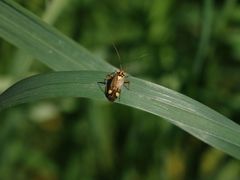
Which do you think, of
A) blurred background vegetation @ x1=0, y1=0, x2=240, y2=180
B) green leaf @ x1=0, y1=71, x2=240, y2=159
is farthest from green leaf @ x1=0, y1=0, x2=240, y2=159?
blurred background vegetation @ x1=0, y1=0, x2=240, y2=180

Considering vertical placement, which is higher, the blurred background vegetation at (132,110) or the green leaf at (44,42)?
the blurred background vegetation at (132,110)

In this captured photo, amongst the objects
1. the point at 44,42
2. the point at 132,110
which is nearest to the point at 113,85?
the point at 44,42

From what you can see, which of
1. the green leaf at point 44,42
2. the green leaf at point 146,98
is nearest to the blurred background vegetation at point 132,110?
the green leaf at point 44,42

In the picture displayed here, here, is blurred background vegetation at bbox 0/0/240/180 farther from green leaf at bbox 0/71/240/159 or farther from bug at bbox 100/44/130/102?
green leaf at bbox 0/71/240/159

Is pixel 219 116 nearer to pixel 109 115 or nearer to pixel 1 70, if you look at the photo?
pixel 109 115

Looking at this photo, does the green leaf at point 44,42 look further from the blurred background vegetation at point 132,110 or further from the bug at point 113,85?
the blurred background vegetation at point 132,110

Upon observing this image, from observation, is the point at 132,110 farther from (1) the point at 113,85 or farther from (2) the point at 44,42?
(2) the point at 44,42

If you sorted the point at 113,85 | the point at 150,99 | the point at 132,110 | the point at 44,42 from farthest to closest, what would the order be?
the point at 132,110 → the point at 113,85 → the point at 44,42 → the point at 150,99
